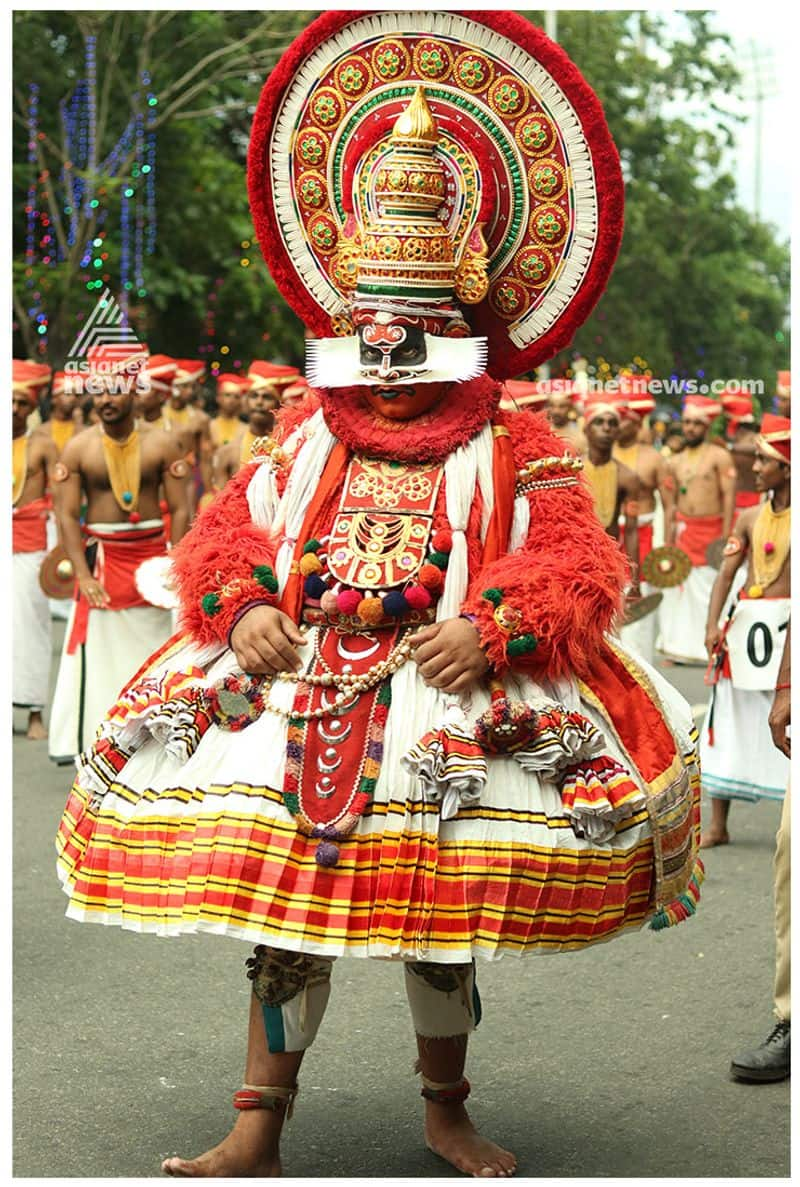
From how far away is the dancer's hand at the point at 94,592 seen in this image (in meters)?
10.2

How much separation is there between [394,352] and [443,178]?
17.7 inches

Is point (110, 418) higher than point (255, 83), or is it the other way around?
point (255, 83)

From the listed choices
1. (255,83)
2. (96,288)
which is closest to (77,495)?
(96,288)

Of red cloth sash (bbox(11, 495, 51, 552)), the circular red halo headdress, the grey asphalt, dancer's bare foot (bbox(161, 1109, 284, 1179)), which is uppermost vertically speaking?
the circular red halo headdress

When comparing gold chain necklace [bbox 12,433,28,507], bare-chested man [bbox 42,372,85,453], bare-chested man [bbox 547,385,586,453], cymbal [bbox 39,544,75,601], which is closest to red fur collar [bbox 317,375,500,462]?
cymbal [bbox 39,544,75,601]

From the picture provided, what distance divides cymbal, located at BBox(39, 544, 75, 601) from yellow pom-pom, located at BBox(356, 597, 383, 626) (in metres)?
6.80

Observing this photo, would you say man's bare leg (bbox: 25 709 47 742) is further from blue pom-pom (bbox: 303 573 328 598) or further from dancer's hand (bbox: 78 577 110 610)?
blue pom-pom (bbox: 303 573 328 598)

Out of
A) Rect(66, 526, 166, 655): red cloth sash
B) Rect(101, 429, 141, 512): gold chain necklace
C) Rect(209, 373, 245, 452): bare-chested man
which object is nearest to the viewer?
Rect(101, 429, 141, 512): gold chain necklace

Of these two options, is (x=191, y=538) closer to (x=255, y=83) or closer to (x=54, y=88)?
(x=54, y=88)

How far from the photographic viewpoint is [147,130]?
2472 cm

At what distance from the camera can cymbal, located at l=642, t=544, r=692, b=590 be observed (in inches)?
503

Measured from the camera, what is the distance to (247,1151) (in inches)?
195

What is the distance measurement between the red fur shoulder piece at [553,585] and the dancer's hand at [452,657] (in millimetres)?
31

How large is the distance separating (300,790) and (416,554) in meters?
0.64
